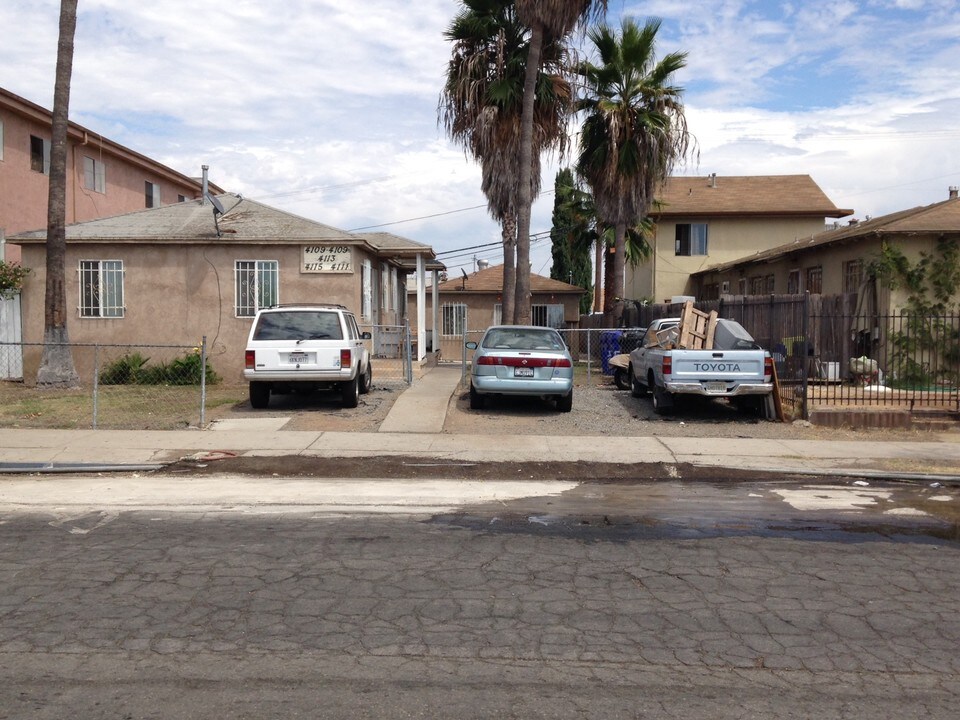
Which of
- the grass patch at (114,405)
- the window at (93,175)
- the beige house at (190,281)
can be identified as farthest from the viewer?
the window at (93,175)

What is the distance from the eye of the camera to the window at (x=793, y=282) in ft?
81.7

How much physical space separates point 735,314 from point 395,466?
33.9 ft

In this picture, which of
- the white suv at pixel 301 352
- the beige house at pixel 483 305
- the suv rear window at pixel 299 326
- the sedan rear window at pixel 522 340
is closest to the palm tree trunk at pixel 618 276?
the beige house at pixel 483 305

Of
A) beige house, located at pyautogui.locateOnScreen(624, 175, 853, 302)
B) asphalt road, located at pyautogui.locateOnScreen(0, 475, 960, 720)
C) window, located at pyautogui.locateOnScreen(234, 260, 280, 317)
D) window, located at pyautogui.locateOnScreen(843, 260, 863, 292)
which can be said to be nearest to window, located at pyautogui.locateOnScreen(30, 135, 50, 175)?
window, located at pyautogui.locateOnScreen(234, 260, 280, 317)

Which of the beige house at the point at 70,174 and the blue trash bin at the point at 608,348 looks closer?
the blue trash bin at the point at 608,348

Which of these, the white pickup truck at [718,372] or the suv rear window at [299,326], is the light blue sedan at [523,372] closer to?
the white pickup truck at [718,372]

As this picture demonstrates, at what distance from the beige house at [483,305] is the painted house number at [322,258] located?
36.1 feet

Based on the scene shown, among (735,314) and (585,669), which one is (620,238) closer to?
(735,314)

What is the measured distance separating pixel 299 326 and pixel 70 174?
16.5 m

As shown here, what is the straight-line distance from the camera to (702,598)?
580cm

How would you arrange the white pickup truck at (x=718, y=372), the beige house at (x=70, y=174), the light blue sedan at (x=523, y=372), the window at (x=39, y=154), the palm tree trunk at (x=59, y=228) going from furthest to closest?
the window at (x=39, y=154) → the beige house at (x=70, y=174) → the palm tree trunk at (x=59, y=228) → the light blue sedan at (x=523, y=372) → the white pickup truck at (x=718, y=372)

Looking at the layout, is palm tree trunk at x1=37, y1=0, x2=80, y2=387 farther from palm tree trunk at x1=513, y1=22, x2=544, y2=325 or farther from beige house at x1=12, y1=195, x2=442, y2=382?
palm tree trunk at x1=513, y1=22, x2=544, y2=325

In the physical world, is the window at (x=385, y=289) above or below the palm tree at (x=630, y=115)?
below

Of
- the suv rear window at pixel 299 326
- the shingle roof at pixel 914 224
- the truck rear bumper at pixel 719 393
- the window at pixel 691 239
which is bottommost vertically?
the truck rear bumper at pixel 719 393
